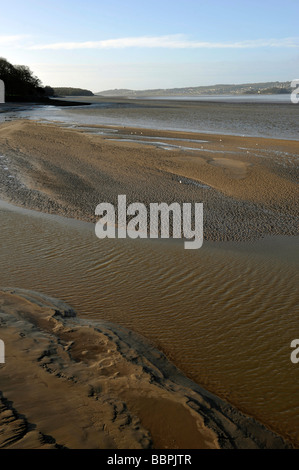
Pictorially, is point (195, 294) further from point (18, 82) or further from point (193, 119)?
point (18, 82)

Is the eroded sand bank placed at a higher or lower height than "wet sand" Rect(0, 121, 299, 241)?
lower

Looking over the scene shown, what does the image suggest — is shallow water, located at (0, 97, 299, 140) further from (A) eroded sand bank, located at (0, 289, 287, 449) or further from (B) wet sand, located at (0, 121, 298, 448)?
(A) eroded sand bank, located at (0, 289, 287, 449)

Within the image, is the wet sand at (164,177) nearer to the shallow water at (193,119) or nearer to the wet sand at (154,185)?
the wet sand at (154,185)

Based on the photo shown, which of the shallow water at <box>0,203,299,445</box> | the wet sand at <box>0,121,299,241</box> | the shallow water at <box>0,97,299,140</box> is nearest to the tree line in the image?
the shallow water at <box>0,97,299,140</box>

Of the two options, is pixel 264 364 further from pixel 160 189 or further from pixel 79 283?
pixel 160 189

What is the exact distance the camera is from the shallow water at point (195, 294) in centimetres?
411

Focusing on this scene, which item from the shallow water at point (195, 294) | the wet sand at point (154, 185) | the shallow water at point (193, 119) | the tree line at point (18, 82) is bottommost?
the shallow water at point (195, 294)

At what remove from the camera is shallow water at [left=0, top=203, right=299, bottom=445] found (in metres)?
4.11

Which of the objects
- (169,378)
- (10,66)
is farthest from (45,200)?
(10,66)

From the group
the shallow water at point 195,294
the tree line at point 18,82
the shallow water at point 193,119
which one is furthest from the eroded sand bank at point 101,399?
the tree line at point 18,82

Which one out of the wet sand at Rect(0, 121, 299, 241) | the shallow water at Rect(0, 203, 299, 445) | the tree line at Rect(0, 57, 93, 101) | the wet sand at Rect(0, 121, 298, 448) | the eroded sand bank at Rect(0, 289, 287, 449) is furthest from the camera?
the tree line at Rect(0, 57, 93, 101)

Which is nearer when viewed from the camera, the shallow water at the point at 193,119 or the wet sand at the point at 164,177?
the wet sand at the point at 164,177

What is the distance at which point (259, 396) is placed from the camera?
3.86 meters

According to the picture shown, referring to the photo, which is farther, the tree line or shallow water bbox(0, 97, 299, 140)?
the tree line
